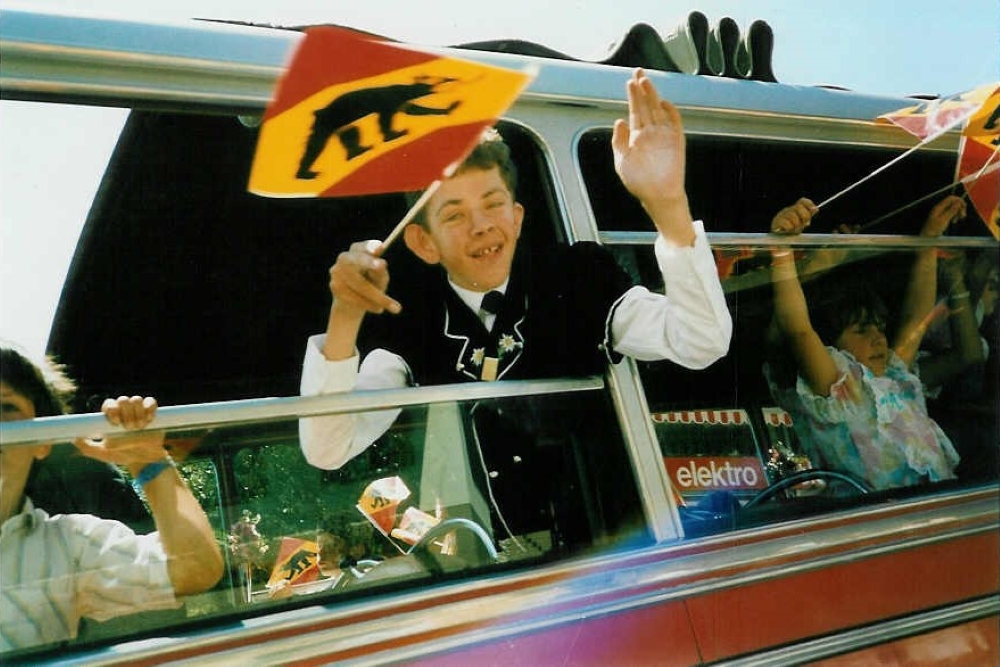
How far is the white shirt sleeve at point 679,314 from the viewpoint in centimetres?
198

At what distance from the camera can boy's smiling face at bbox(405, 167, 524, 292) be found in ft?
6.29

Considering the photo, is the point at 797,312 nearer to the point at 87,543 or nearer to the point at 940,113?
the point at 940,113

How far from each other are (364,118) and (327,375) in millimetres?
519

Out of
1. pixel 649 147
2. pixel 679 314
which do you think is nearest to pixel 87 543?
pixel 679 314

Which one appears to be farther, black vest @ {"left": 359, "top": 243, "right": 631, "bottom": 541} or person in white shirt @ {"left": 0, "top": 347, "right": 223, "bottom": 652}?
black vest @ {"left": 359, "top": 243, "right": 631, "bottom": 541}

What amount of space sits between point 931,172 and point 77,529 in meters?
2.70

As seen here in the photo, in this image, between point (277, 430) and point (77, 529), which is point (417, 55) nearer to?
point (277, 430)

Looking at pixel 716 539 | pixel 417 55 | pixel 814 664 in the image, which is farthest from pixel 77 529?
pixel 814 664

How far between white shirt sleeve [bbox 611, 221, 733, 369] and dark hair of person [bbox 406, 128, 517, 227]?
15.0 inches

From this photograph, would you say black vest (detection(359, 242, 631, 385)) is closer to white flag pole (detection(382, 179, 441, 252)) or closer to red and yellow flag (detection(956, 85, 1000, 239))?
white flag pole (detection(382, 179, 441, 252))

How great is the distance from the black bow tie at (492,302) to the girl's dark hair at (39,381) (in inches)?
33.8

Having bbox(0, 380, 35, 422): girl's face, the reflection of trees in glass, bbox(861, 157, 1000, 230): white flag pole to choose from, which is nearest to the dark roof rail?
bbox(861, 157, 1000, 230): white flag pole

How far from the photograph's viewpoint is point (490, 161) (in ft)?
6.48

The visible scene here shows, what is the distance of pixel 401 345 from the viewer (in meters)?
1.86
